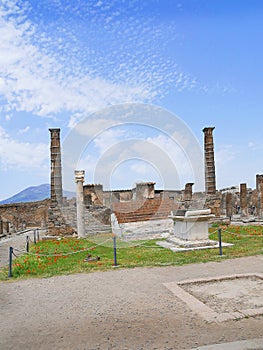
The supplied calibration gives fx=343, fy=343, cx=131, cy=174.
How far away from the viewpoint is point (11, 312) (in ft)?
18.1

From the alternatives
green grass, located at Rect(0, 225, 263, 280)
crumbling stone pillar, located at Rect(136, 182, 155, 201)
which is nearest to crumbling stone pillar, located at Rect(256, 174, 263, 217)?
crumbling stone pillar, located at Rect(136, 182, 155, 201)

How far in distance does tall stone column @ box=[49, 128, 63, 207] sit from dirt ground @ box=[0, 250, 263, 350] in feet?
38.1

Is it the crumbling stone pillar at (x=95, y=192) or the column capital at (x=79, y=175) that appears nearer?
the column capital at (x=79, y=175)

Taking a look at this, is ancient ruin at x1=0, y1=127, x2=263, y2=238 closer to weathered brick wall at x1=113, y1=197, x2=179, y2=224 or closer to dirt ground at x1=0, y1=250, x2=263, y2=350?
weathered brick wall at x1=113, y1=197, x2=179, y2=224

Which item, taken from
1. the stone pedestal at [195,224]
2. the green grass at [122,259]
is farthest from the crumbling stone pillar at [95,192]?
the stone pedestal at [195,224]

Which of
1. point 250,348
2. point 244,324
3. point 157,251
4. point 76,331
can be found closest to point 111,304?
point 76,331

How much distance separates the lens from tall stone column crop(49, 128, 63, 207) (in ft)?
62.8

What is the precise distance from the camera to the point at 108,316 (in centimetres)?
502

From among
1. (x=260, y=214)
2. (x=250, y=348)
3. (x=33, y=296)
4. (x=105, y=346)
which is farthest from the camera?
(x=260, y=214)

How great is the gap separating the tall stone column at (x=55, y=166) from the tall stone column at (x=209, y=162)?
8.72 m

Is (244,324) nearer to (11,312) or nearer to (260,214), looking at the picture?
(11,312)

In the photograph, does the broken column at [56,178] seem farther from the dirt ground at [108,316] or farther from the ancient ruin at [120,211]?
the dirt ground at [108,316]

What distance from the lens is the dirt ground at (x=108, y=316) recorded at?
408cm

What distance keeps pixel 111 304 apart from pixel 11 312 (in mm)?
1607
